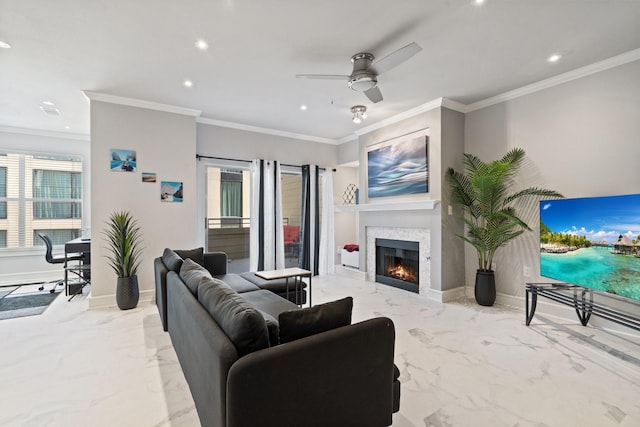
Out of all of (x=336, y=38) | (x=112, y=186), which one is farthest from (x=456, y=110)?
(x=112, y=186)

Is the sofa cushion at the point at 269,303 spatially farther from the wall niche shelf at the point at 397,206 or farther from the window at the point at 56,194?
the window at the point at 56,194

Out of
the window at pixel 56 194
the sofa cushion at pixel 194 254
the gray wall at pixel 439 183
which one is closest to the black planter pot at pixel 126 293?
the sofa cushion at pixel 194 254

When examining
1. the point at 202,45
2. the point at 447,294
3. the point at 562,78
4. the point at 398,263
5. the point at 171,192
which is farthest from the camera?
the point at 398,263

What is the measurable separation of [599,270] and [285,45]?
3.63 m

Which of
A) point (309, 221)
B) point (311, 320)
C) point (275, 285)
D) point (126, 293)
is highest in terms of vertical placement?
point (309, 221)

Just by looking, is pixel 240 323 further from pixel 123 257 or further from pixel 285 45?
pixel 123 257

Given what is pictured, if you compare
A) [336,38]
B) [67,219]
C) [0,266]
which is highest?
[336,38]

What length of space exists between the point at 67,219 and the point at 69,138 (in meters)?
1.55

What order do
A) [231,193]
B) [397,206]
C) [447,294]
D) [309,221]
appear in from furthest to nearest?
[309,221] < [231,193] < [397,206] < [447,294]

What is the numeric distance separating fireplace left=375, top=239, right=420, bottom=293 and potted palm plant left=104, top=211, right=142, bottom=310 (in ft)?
12.2

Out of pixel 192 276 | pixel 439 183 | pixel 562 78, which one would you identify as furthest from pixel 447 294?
pixel 192 276

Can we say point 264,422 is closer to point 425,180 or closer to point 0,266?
point 425,180

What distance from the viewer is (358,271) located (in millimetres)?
5656

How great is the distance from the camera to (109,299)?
4035 mm
